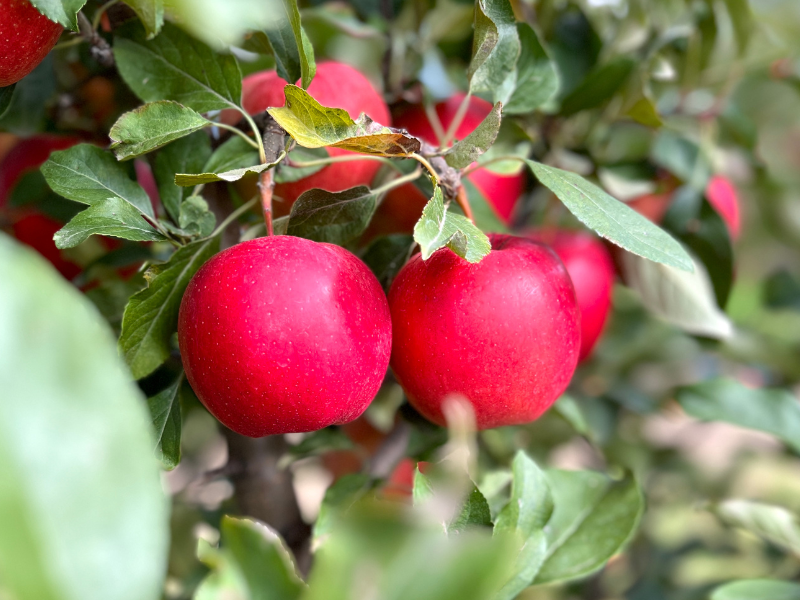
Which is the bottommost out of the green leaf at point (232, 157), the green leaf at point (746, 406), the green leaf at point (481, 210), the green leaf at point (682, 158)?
the green leaf at point (746, 406)

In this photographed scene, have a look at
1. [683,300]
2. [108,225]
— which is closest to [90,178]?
[108,225]

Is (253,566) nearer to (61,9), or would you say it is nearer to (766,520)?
(61,9)

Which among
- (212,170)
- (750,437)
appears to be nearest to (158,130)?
(212,170)

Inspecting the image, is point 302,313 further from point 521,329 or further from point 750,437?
point 750,437

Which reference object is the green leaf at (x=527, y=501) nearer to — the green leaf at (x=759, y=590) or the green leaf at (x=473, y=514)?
the green leaf at (x=473, y=514)

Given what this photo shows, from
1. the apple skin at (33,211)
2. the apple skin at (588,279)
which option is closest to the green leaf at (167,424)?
the apple skin at (33,211)

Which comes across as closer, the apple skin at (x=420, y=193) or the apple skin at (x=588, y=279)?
the apple skin at (x=420, y=193)
